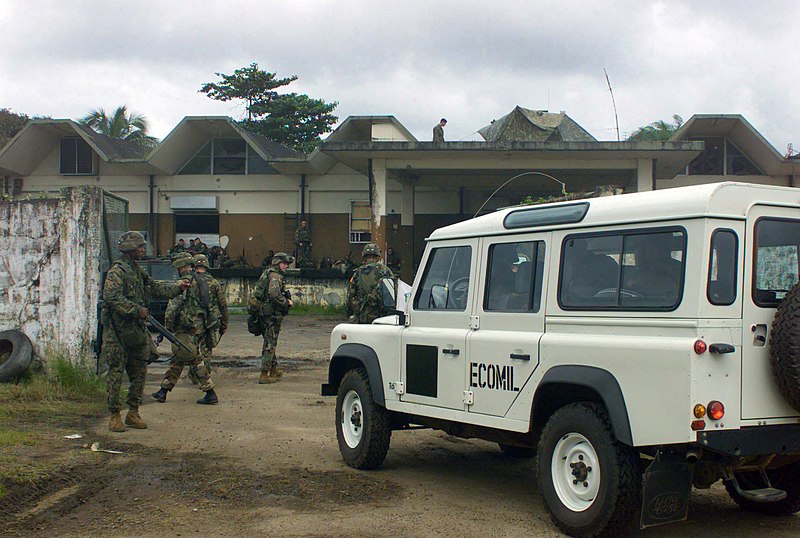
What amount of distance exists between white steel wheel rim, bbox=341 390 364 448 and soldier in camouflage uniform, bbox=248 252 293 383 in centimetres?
486

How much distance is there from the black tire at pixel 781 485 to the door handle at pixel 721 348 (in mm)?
1500

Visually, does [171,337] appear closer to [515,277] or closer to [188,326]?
[188,326]

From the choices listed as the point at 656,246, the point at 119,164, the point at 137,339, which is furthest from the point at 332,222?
the point at 656,246

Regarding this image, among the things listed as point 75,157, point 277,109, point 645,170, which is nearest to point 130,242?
point 645,170

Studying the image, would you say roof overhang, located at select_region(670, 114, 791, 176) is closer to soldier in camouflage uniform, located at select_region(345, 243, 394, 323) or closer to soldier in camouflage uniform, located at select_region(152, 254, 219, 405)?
soldier in camouflage uniform, located at select_region(345, 243, 394, 323)

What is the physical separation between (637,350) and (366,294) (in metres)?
7.22

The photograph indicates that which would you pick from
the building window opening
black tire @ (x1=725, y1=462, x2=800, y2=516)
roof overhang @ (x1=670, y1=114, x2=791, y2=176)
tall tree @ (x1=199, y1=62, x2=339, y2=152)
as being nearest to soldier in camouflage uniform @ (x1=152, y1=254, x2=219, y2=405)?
black tire @ (x1=725, y1=462, x2=800, y2=516)

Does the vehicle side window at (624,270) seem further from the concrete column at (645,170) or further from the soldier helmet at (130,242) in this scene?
the concrete column at (645,170)

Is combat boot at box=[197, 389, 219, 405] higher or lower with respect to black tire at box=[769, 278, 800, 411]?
lower

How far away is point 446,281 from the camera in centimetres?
686

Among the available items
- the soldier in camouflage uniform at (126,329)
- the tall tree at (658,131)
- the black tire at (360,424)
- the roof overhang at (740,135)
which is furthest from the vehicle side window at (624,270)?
the tall tree at (658,131)

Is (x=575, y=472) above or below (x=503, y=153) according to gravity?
below

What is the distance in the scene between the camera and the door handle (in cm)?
473

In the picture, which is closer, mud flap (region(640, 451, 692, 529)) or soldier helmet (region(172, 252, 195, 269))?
mud flap (region(640, 451, 692, 529))
